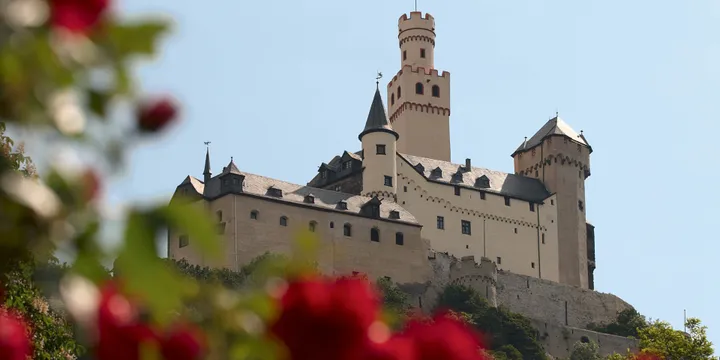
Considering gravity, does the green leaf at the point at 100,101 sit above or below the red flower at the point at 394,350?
above

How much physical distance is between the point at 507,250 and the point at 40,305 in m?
73.6

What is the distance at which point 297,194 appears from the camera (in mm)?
83625

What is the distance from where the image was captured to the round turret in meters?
105

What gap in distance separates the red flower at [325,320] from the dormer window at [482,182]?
90246 millimetres

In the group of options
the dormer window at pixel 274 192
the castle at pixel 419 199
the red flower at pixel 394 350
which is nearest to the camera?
the red flower at pixel 394 350

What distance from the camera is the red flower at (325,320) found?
2.53m

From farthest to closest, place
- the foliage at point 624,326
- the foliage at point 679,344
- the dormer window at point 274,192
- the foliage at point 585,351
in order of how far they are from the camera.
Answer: the foliage at point 624,326, the foliage at point 585,351, the dormer window at point 274,192, the foliage at point 679,344

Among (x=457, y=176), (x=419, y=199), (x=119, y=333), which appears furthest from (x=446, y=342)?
(x=457, y=176)

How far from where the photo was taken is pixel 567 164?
96.1 meters

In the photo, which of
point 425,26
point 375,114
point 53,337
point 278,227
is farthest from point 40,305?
point 425,26

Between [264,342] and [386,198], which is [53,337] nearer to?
[264,342]

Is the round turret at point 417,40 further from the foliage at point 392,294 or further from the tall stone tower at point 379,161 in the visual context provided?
the foliage at point 392,294

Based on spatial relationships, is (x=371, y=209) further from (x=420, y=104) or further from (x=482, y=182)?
(x=420, y=104)

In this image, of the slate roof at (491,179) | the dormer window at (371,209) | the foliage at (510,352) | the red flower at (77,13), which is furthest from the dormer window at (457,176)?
the red flower at (77,13)
